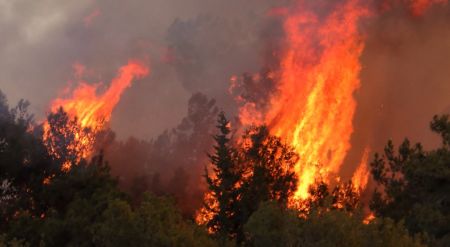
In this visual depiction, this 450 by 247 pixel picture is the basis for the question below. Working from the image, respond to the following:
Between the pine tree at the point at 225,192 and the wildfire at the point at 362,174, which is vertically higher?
the wildfire at the point at 362,174

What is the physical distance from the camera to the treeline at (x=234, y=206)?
1681 centimetres

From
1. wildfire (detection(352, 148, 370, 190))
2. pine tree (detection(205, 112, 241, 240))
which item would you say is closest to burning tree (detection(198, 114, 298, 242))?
pine tree (detection(205, 112, 241, 240))

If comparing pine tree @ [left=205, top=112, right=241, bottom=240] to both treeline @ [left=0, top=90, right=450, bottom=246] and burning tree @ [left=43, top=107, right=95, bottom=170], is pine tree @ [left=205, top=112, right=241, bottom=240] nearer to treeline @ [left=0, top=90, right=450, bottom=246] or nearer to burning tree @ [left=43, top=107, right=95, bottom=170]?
treeline @ [left=0, top=90, right=450, bottom=246]

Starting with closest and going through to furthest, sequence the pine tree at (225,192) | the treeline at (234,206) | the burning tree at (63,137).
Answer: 1. the treeline at (234,206)
2. the pine tree at (225,192)
3. the burning tree at (63,137)

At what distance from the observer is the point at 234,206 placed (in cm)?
3759

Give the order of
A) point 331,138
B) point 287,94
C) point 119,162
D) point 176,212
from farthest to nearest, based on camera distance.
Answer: point 119,162 < point 287,94 < point 331,138 < point 176,212

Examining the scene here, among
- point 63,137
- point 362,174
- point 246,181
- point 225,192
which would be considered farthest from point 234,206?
point 362,174

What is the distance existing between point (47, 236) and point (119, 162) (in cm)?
5267

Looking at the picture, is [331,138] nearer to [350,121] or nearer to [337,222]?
[350,121]

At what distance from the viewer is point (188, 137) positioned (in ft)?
288

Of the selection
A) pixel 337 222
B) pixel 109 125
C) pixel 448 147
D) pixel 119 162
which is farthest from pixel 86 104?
pixel 337 222

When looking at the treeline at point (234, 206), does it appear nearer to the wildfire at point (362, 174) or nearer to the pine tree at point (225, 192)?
the pine tree at point (225, 192)

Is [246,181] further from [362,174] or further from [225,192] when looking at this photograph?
[362,174]

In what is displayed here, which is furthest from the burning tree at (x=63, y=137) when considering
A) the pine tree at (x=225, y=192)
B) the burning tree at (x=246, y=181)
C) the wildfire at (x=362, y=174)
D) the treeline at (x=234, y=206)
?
the wildfire at (x=362, y=174)
